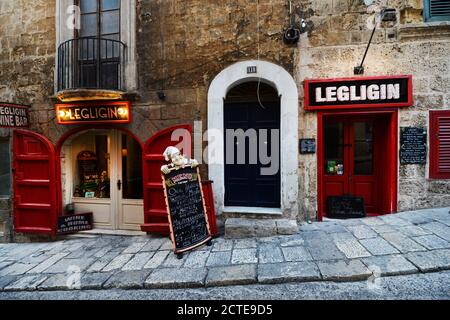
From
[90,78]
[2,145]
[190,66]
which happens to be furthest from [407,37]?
[2,145]

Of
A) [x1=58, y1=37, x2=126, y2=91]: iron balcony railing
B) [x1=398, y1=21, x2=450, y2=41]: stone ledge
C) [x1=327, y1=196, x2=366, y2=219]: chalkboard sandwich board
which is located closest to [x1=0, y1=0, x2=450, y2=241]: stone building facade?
[x1=398, y1=21, x2=450, y2=41]: stone ledge

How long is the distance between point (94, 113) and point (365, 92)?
578 cm

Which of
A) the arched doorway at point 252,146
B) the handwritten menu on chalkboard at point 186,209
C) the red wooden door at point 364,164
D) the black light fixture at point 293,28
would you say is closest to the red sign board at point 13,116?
the handwritten menu on chalkboard at point 186,209

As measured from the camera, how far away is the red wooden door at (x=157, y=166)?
523 cm

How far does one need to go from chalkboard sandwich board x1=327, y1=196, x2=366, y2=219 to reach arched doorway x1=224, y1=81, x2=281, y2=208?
1205mm

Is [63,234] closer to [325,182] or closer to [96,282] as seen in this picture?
[96,282]

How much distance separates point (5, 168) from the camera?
6.11m

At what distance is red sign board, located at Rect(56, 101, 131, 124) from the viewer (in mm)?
5328

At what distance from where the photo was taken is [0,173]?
242 inches

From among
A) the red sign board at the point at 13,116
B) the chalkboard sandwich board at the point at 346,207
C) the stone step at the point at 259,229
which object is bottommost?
the stone step at the point at 259,229

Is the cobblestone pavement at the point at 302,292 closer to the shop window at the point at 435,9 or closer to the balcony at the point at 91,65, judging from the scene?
the balcony at the point at 91,65

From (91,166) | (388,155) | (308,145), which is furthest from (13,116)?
(388,155)

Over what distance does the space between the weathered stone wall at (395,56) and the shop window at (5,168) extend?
725 centimetres

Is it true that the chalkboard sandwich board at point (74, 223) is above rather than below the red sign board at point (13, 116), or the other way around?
→ below
